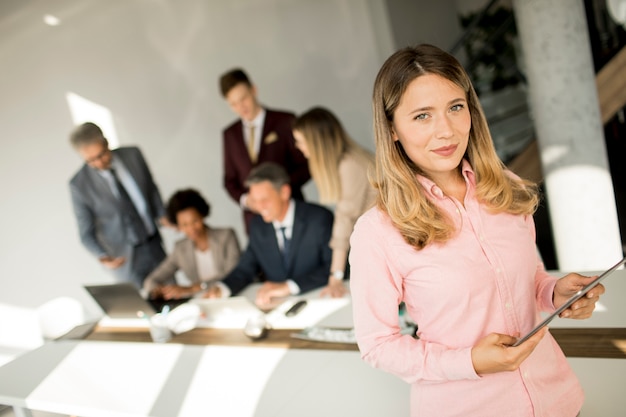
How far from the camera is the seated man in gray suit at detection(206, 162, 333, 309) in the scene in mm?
3244

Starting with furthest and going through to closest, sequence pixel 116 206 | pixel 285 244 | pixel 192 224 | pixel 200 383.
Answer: pixel 116 206
pixel 192 224
pixel 285 244
pixel 200 383

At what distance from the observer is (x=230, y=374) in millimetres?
2223

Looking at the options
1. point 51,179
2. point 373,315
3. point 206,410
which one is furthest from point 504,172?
point 51,179

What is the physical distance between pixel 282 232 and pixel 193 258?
0.96 metres

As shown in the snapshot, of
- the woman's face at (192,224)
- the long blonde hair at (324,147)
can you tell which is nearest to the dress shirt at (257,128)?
the woman's face at (192,224)

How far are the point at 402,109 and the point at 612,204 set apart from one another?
253 centimetres

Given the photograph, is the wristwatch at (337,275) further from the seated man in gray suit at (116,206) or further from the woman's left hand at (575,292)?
the seated man in gray suit at (116,206)

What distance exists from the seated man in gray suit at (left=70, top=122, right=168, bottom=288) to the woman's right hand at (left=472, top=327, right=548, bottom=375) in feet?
11.2

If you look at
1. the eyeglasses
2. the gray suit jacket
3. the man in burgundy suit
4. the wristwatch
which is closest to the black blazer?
the wristwatch

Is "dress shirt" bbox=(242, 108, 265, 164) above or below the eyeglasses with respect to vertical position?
below

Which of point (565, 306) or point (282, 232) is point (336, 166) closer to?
point (282, 232)

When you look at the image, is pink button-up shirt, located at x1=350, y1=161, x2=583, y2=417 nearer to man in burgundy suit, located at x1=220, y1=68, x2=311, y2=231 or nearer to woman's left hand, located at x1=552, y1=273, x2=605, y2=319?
woman's left hand, located at x1=552, y1=273, x2=605, y2=319

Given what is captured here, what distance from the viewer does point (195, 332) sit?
9.14 ft

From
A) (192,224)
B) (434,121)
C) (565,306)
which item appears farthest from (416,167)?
(192,224)
